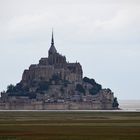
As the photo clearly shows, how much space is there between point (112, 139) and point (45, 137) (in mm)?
7593

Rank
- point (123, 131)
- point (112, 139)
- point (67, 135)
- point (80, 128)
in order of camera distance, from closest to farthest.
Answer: point (112, 139), point (67, 135), point (123, 131), point (80, 128)

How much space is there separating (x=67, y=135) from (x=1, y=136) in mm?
7404

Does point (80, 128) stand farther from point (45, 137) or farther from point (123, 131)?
point (45, 137)

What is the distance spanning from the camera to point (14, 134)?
98000mm

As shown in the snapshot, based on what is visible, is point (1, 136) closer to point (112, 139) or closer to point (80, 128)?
point (112, 139)

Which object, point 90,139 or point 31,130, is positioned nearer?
point 90,139

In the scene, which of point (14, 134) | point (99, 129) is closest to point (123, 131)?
point (99, 129)

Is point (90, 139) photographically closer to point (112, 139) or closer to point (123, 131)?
point (112, 139)

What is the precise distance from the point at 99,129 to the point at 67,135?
13.1 meters

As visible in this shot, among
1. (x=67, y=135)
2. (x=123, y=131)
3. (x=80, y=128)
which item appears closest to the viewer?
(x=67, y=135)

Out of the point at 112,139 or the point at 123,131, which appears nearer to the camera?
the point at 112,139

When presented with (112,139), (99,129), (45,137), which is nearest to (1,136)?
(45,137)

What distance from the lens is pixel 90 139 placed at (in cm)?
8950

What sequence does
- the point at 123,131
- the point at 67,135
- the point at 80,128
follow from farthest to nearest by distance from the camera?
the point at 80,128 → the point at 123,131 → the point at 67,135
